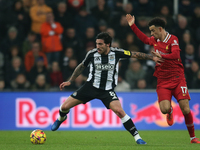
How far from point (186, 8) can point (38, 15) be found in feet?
16.1

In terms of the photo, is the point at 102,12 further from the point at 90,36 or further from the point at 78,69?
the point at 78,69

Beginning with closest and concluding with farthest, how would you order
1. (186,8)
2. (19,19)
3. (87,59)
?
(87,59) → (19,19) → (186,8)

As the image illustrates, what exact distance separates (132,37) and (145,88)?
5.55ft

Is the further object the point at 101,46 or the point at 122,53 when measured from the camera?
the point at 122,53

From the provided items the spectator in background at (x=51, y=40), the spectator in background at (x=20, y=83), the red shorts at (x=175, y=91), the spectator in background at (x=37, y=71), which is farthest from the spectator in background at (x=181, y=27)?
the red shorts at (x=175, y=91)

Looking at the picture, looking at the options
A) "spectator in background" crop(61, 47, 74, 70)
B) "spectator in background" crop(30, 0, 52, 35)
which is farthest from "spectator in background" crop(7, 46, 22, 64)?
"spectator in background" crop(61, 47, 74, 70)

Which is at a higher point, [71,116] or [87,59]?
[87,59]

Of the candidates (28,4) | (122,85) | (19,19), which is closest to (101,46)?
(122,85)

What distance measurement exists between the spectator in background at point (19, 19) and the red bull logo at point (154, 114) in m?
4.13

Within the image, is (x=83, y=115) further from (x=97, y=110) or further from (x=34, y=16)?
(x=34, y=16)

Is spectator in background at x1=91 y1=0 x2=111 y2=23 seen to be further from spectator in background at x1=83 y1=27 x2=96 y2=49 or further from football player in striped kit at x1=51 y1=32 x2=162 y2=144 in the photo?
football player in striped kit at x1=51 y1=32 x2=162 y2=144

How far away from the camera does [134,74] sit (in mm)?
11094

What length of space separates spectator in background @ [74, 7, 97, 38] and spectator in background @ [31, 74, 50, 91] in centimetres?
196

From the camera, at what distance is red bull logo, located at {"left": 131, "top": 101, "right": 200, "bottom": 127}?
10.7 meters
